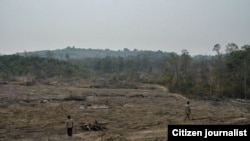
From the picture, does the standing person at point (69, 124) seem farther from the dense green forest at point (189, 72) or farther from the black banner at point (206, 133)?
the dense green forest at point (189, 72)

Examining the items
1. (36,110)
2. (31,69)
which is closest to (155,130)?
(36,110)

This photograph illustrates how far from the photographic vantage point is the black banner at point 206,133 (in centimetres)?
969

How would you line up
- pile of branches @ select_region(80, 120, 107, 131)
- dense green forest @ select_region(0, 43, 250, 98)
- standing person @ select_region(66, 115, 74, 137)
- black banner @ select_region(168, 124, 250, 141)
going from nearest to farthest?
black banner @ select_region(168, 124, 250, 141), standing person @ select_region(66, 115, 74, 137), pile of branches @ select_region(80, 120, 107, 131), dense green forest @ select_region(0, 43, 250, 98)

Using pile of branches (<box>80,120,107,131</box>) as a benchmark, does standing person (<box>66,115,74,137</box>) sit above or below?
above

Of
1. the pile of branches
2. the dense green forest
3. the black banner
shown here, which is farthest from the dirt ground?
the black banner

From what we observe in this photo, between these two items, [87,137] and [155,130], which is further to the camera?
[155,130]

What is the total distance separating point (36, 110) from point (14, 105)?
3256 millimetres

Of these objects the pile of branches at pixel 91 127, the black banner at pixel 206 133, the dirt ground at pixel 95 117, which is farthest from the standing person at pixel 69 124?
the black banner at pixel 206 133

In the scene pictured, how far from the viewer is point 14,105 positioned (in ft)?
96.0

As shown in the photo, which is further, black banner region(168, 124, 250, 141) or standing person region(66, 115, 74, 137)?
standing person region(66, 115, 74, 137)

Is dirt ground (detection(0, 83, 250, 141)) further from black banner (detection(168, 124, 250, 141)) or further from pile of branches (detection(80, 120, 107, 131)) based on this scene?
black banner (detection(168, 124, 250, 141))

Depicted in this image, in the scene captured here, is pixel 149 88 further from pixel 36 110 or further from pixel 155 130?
pixel 155 130

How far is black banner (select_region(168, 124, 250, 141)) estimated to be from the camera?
9.69m

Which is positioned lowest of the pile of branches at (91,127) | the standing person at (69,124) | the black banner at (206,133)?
the pile of branches at (91,127)
